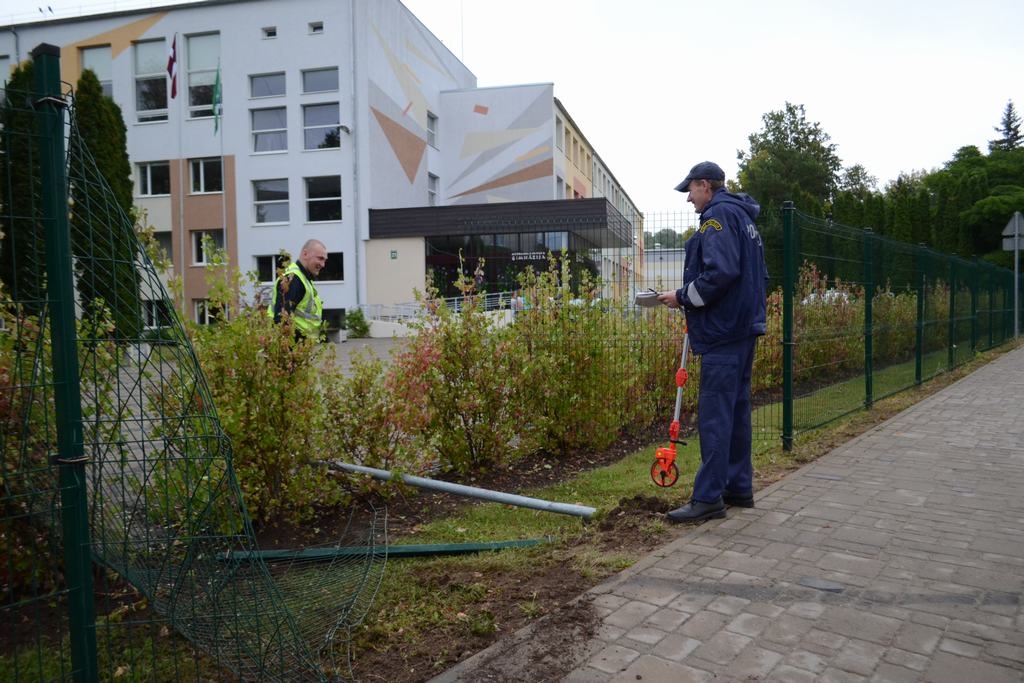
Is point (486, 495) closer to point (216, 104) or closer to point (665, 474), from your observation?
point (665, 474)

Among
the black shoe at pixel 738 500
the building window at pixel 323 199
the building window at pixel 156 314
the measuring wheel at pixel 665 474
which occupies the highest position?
the building window at pixel 323 199

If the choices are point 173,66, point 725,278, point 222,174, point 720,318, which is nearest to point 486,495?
point 720,318

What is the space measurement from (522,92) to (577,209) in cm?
1055

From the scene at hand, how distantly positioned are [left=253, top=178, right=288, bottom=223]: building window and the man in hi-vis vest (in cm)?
2854

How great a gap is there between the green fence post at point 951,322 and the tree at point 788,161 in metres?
47.6

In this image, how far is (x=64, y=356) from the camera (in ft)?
8.11

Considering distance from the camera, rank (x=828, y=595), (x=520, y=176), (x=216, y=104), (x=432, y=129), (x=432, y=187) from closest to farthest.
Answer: (x=828, y=595)
(x=216, y=104)
(x=432, y=187)
(x=432, y=129)
(x=520, y=176)

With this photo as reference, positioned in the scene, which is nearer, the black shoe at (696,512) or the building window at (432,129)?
the black shoe at (696,512)

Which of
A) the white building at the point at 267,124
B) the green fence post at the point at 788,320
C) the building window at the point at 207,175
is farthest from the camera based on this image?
the building window at the point at 207,175

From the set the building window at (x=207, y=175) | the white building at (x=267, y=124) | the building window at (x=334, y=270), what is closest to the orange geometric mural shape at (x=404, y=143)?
the white building at (x=267, y=124)

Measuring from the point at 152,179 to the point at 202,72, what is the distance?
5.31 metres

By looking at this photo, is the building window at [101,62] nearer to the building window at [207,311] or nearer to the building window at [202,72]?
the building window at [202,72]

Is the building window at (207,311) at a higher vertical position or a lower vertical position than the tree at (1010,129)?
lower

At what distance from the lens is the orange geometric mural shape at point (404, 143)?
3466 centimetres
